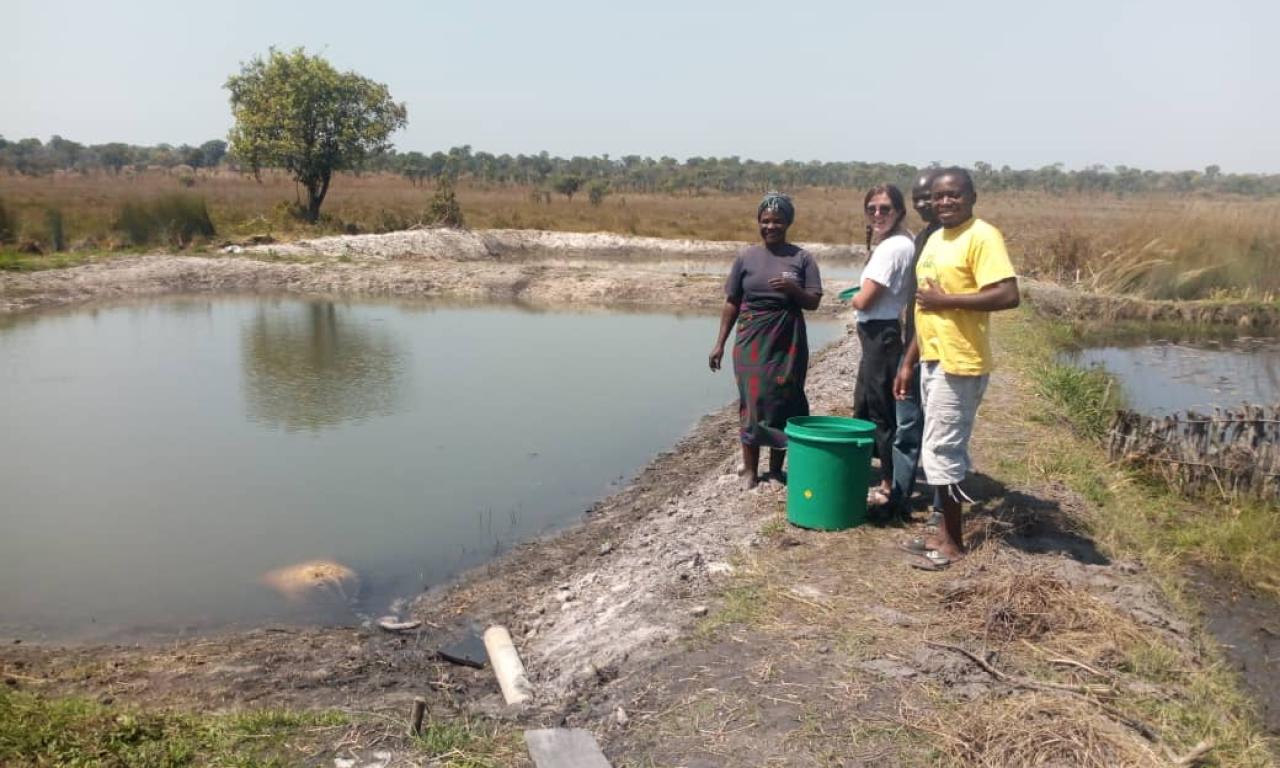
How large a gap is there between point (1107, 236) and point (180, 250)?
19.0 metres

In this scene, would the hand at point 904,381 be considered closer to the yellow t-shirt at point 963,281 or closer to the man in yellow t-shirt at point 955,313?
the man in yellow t-shirt at point 955,313

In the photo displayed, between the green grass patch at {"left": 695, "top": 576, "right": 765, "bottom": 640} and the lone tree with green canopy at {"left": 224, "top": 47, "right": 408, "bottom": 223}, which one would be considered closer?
A: the green grass patch at {"left": 695, "top": 576, "right": 765, "bottom": 640}

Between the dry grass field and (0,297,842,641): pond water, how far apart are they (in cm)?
769

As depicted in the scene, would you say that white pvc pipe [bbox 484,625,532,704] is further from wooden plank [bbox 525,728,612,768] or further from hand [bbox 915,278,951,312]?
hand [bbox 915,278,951,312]

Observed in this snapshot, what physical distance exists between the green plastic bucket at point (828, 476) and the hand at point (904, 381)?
1.00 ft

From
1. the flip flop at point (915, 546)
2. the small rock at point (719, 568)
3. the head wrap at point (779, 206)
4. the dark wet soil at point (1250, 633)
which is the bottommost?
the dark wet soil at point (1250, 633)

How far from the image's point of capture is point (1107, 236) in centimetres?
1828

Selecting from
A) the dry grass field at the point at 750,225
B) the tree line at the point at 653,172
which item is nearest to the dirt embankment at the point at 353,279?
the dry grass field at the point at 750,225

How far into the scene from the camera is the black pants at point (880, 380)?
480 cm

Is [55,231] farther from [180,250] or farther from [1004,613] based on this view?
[1004,613]

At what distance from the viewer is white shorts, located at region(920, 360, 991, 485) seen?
13.4 ft

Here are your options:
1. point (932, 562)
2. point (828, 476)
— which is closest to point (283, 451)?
point (828, 476)

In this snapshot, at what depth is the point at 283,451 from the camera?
26.5 ft

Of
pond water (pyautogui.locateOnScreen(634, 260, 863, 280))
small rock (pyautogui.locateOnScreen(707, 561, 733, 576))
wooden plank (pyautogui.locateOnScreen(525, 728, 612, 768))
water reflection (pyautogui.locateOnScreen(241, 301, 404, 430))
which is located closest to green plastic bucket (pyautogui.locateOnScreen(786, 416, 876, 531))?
small rock (pyautogui.locateOnScreen(707, 561, 733, 576))
